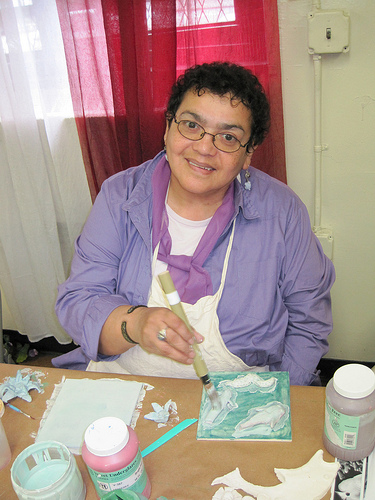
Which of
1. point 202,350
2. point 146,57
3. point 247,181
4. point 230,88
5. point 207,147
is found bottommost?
point 202,350

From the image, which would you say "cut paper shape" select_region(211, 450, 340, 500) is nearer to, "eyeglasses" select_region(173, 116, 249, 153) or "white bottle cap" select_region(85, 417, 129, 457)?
"white bottle cap" select_region(85, 417, 129, 457)

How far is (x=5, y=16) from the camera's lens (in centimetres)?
177

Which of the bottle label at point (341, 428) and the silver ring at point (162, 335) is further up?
the silver ring at point (162, 335)

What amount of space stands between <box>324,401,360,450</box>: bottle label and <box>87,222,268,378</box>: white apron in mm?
450

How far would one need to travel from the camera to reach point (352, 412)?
80cm

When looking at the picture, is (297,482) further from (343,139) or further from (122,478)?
(343,139)

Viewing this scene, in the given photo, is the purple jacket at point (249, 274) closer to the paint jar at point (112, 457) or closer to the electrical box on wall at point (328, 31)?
the paint jar at point (112, 457)

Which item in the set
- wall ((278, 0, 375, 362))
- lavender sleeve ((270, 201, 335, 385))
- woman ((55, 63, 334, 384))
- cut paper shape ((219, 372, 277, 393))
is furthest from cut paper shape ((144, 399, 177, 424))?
wall ((278, 0, 375, 362))

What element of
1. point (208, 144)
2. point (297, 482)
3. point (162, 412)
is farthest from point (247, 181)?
point (297, 482)

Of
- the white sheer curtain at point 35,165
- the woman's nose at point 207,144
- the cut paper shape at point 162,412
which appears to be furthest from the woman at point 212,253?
the white sheer curtain at point 35,165

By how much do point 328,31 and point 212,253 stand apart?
0.93m

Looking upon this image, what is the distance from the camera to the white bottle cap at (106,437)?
2.50 feet

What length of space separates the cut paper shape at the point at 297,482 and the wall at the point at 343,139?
1241 mm

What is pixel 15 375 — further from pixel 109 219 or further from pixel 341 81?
pixel 341 81
